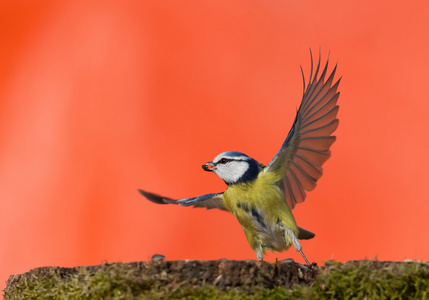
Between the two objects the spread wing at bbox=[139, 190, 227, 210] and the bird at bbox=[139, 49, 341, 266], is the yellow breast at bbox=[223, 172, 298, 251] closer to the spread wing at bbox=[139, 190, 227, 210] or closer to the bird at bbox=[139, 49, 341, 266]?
the bird at bbox=[139, 49, 341, 266]

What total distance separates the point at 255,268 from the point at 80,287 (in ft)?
1.34

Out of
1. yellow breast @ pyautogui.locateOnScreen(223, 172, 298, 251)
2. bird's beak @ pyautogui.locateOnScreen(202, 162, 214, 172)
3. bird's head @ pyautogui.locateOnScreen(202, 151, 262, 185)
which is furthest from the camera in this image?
bird's beak @ pyautogui.locateOnScreen(202, 162, 214, 172)

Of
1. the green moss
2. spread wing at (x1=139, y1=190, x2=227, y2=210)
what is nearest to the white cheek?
spread wing at (x1=139, y1=190, x2=227, y2=210)

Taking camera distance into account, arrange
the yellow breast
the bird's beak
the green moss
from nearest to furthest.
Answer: the green moss, the yellow breast, the bird's beak

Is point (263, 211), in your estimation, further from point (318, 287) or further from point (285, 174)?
point (318, 287)

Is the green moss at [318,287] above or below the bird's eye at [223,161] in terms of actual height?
below

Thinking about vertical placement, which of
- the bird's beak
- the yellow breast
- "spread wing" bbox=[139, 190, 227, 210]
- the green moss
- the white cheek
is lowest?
the green moss

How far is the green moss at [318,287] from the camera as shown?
1051mm

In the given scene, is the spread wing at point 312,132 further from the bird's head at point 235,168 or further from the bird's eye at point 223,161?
the bird's eye at point 223,161

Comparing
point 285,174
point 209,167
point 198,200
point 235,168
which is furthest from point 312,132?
point 198,200

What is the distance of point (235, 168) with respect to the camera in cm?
190

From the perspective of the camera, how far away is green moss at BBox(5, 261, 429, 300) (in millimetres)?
1051

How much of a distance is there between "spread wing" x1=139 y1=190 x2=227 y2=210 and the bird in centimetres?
15

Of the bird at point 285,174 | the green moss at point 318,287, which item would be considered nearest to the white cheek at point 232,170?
the bird at point 285,174
